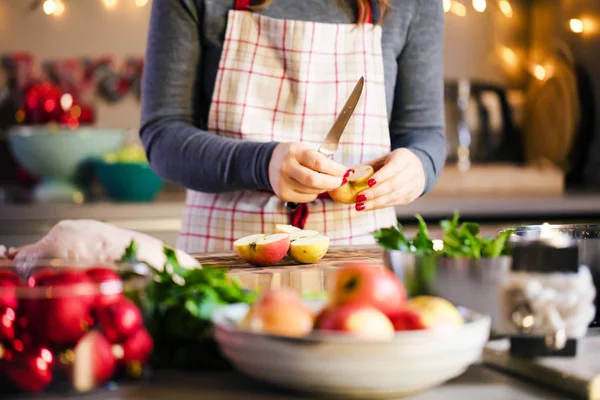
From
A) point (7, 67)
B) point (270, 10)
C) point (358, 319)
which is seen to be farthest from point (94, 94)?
point (358, 319)

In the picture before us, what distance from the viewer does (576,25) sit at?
9.69 ft

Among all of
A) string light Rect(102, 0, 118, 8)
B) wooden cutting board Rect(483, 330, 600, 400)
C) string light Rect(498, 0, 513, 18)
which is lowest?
wooden cutting board Rect(483, 330, 600, 400)

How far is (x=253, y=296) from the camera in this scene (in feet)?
2.50

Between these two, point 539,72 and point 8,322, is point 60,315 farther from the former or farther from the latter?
point 539,72

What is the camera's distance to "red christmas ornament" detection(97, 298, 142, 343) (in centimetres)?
59

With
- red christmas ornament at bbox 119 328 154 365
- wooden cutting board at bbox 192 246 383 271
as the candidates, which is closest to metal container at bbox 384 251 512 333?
red christmas ornament at bbox 119 328 154 365

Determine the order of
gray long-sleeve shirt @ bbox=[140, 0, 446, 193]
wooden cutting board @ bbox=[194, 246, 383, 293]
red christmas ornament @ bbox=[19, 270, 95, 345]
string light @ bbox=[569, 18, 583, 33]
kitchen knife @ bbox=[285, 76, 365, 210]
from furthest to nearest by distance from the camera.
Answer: string light @ bbox=[569, 18, 583, 33], gray long-sleeve shirt @ bbox=[140, 0, 446, 193], kitchen knife @ bbox=[285, 76, 365, 210], wooden cutting board @ bbox=[194, 246, 383, 293], red christmas ornament @ bbox=[19, 270, 95, 345]

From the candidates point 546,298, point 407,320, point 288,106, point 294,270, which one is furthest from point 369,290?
point 288,106

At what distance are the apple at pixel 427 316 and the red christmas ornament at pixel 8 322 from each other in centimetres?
29

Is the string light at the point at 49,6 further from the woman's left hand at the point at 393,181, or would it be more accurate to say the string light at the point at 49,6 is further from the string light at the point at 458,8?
the woman's left hand at the point at 393,181

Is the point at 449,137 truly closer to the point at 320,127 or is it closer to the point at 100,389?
the point at 320,127

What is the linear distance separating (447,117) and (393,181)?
5.99 feet

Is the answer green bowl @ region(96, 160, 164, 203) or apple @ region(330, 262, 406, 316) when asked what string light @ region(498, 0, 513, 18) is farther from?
apple @ region(330, 262, 406, 316)

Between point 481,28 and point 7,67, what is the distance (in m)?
1.82
